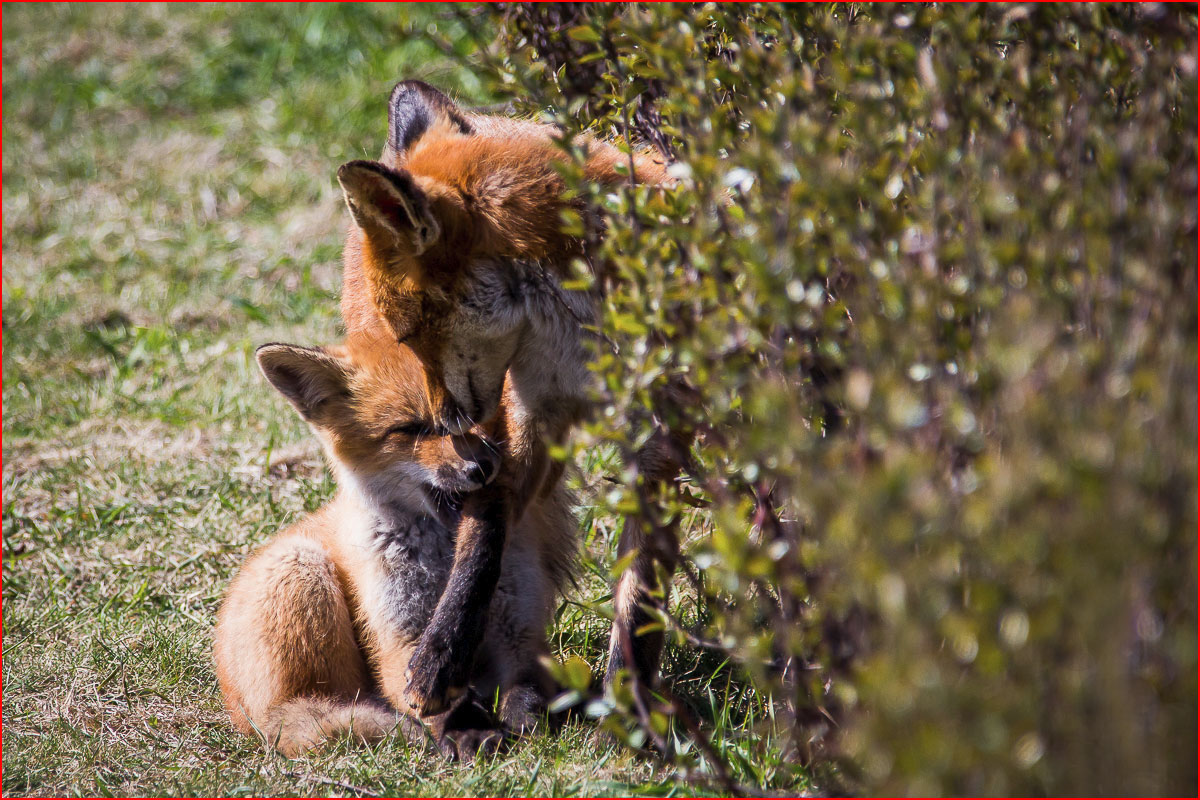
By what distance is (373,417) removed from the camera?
4031 mm

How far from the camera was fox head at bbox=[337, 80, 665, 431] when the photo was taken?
132 inches

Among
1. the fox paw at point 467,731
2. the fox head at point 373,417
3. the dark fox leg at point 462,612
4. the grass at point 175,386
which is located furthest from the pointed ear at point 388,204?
the fox paw at point 467,731

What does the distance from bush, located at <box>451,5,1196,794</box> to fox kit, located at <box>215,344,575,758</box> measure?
114 cm

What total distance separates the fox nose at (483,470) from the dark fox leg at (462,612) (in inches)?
2.3

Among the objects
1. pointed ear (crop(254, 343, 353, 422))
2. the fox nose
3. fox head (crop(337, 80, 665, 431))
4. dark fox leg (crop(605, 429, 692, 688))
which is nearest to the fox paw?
dark fox leg (crop(605, 429, 692, 688))

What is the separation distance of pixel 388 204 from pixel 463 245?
10.7 inches

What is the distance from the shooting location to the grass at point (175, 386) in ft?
11.1

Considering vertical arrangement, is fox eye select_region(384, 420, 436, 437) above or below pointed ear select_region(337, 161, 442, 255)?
below

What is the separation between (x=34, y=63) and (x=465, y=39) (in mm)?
4660

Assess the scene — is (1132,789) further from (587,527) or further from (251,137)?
(251,137)

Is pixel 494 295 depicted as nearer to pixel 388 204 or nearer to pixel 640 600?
pixel 388 204

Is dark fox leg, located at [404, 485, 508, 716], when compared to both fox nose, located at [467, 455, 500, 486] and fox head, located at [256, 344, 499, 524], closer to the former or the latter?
fox nose, located at [467, 455, 500, 486]

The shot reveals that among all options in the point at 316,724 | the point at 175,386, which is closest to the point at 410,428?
the point at 316,724

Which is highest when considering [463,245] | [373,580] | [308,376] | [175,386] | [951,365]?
[951,365]
